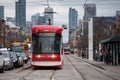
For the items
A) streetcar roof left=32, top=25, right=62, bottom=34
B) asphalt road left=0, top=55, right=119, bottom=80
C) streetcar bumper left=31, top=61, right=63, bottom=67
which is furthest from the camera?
streetcar roof left=32, top=25, right=62, bottom=34

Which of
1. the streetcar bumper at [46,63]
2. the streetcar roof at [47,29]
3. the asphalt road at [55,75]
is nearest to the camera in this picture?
the asphalt road at [55,75]

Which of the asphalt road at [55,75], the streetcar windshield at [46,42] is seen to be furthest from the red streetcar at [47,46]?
the asphalt road at [55,75]

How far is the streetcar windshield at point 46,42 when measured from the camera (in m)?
39.4

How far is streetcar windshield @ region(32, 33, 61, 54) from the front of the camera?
129ft

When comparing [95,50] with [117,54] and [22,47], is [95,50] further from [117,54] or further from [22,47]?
[117,54]

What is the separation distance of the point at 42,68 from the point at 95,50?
2327 inches

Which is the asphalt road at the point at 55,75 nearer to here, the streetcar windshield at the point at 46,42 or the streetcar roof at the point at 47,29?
the streetcar windshield at the point at 46,42

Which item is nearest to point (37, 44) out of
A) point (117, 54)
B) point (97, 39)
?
point (117, 54)

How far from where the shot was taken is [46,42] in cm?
3959

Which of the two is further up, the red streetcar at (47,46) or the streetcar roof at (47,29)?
the streetcar roof at (47,29)

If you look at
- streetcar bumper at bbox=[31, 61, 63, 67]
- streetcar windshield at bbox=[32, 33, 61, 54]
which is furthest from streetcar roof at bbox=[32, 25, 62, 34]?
streetcar bumper at bbox=[31, 61, 63, 67]

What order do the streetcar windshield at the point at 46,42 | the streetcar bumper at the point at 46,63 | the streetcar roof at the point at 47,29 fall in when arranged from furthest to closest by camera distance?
the streetcar roof at the point at 47,29, the streetcar windshield at the point at 46,42, the streetcar bumper at the point at 46,63

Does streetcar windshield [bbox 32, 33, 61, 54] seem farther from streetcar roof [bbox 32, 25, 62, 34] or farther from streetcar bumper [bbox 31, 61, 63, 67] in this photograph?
streetcar bumper [bbox 31, 61, 63, 67]

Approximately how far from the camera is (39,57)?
38938 mm
